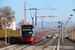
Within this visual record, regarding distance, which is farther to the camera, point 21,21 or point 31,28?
point 21,21

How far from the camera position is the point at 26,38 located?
87.4 ft

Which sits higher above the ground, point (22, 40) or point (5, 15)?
point (5, 15)

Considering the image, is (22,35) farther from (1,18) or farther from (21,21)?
(21,21)

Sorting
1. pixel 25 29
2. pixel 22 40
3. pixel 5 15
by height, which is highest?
pixel 5 15

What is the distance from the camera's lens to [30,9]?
110 ft

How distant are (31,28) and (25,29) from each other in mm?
998

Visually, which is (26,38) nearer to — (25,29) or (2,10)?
(25,29)

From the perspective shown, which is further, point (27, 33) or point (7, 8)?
point (7, 8)

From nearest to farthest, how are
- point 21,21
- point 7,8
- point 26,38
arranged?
point 26,38, point 7,8, point 21,21

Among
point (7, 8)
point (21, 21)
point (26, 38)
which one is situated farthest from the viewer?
point (21, 21)

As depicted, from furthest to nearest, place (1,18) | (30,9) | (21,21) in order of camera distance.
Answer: (21,21), (1,18), (30,9)

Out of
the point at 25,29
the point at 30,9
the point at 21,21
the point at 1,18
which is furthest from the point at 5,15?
the point at 21,21

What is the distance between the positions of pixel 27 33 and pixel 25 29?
0.74m

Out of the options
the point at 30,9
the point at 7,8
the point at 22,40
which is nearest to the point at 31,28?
the point at 22,40
